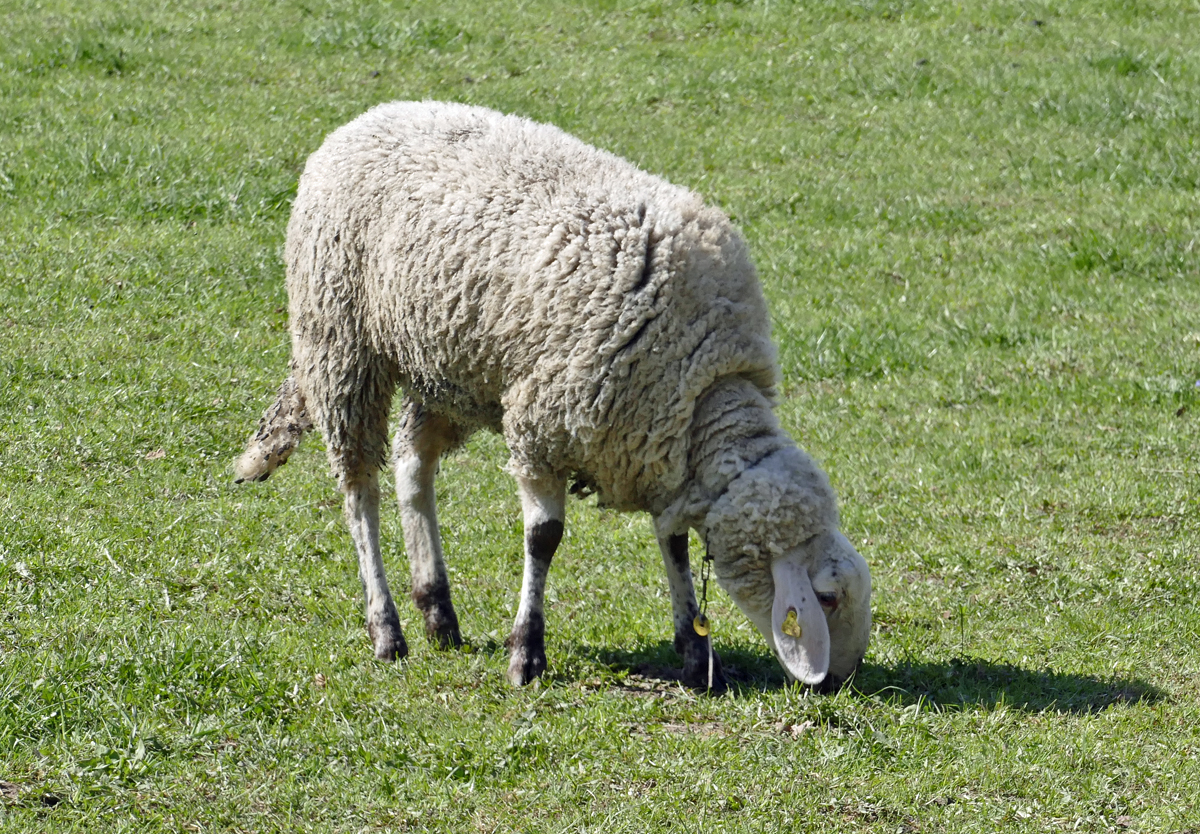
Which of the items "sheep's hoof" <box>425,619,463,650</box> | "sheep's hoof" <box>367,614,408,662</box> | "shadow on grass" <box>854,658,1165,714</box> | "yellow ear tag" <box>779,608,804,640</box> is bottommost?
"sheep's hoof" <box>425,619,463,650</box>

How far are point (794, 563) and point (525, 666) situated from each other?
1.08m

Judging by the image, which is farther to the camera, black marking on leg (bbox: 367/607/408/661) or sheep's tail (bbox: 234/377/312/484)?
sheep's tail (bbox: 234/377/312/484)

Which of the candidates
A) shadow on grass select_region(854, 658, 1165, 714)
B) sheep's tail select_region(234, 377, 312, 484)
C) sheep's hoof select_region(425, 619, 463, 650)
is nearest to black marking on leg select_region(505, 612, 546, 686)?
sheep's hoof select_region(425, 619, 463, 650)

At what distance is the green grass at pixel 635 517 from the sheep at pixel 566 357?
0.35m

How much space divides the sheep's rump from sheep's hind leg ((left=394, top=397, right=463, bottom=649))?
384mm

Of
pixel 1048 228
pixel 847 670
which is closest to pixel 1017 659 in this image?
pixel 847 670

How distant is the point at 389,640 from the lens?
5.33 meters

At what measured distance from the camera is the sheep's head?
15.4ft

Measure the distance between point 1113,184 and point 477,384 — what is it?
26.5ft

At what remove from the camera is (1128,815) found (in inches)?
163

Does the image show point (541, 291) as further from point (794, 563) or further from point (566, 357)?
point (794, 563)

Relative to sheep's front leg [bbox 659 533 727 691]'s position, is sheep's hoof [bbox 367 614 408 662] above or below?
below

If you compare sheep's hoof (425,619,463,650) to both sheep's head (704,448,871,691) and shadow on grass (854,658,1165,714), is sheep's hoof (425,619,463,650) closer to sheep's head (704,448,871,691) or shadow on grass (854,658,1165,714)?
sheep's head (704,448,871,691)

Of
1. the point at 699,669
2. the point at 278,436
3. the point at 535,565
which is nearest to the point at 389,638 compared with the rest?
the point at 535,565
